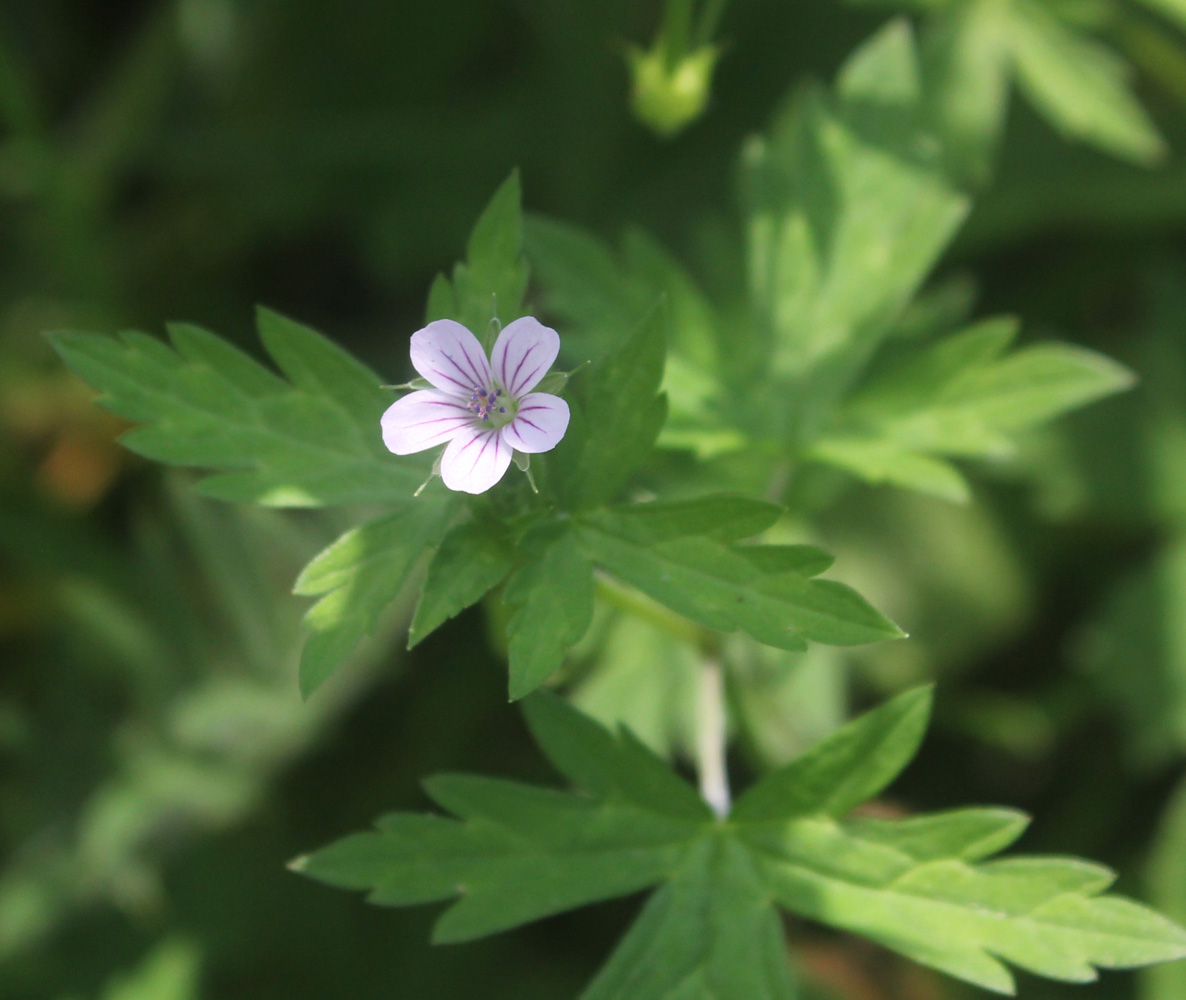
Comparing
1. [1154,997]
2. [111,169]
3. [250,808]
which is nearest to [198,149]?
[111,169]

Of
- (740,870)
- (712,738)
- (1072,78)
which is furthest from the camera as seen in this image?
(1072,78)

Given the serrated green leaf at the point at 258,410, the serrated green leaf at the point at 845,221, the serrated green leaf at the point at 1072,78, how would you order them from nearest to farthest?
the serrated green leaf at the point at 258,410, the serrated green leaf at the point at 845,221, the serrated green leaf at the point at 1072,78

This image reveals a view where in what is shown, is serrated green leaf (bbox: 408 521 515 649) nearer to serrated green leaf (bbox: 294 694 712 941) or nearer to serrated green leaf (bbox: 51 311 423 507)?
serrated green leaf (bbox: 51 311 423 507)

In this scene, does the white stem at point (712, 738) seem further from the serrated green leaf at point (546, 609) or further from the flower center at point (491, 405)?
the flower center at point (491, 405)

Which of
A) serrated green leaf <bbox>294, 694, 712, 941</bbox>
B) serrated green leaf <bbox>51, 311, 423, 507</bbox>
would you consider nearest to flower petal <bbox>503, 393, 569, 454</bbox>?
serrated green leaf <bbox>51, 311, 423, 507</bbox>

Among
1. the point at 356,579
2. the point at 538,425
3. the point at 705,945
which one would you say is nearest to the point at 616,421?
the point at 538,425

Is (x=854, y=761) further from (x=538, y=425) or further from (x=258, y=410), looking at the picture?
(x=258, y=410)

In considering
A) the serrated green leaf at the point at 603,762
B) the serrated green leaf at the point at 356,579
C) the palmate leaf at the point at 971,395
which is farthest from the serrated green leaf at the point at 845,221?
the serrated green leaf at the point at 356,579

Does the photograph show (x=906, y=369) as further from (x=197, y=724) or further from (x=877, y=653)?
(x=197, y=724)
